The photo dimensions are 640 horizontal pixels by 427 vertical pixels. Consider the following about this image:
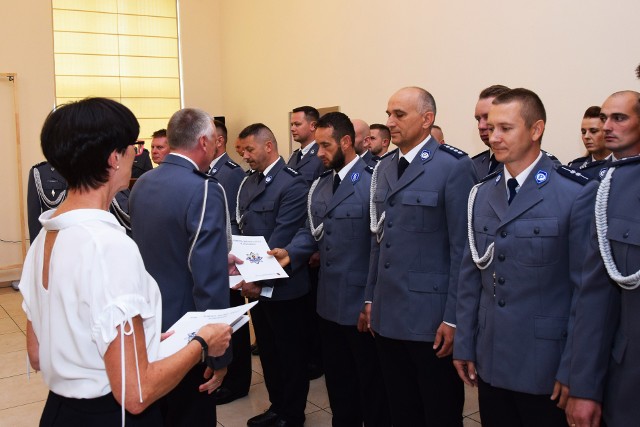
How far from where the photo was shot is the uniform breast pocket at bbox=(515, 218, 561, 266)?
6.30 ft

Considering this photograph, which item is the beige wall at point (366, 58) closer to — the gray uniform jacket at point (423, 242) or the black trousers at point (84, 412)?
the gray uniform jacket at point (423, 242)

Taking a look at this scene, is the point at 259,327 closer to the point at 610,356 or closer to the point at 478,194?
the point at 478,194

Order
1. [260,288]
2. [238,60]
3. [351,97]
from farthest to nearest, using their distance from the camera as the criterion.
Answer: [238,60] → [351,97] → [260,288]

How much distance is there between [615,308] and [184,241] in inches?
58.8

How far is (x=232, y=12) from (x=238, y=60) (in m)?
0.69

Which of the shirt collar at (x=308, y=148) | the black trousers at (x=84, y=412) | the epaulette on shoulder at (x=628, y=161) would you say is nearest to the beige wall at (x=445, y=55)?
the shirt collar at (x=308, y=148)

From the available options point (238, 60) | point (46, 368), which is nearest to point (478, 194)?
point (46, 368)

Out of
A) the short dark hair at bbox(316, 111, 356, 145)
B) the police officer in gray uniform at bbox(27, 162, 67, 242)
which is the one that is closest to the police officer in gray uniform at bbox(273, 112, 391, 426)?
the short dark hair at bbox(316, 111, 356, 145)

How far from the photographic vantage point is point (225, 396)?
379 centimetres

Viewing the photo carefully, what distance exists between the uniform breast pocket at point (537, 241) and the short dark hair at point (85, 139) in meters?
1.27

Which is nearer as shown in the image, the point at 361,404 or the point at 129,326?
the point at 129,326

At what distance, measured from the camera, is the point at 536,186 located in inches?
79.0

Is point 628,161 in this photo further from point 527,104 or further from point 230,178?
point 230,178

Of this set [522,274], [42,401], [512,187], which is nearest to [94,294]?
[522,274]
